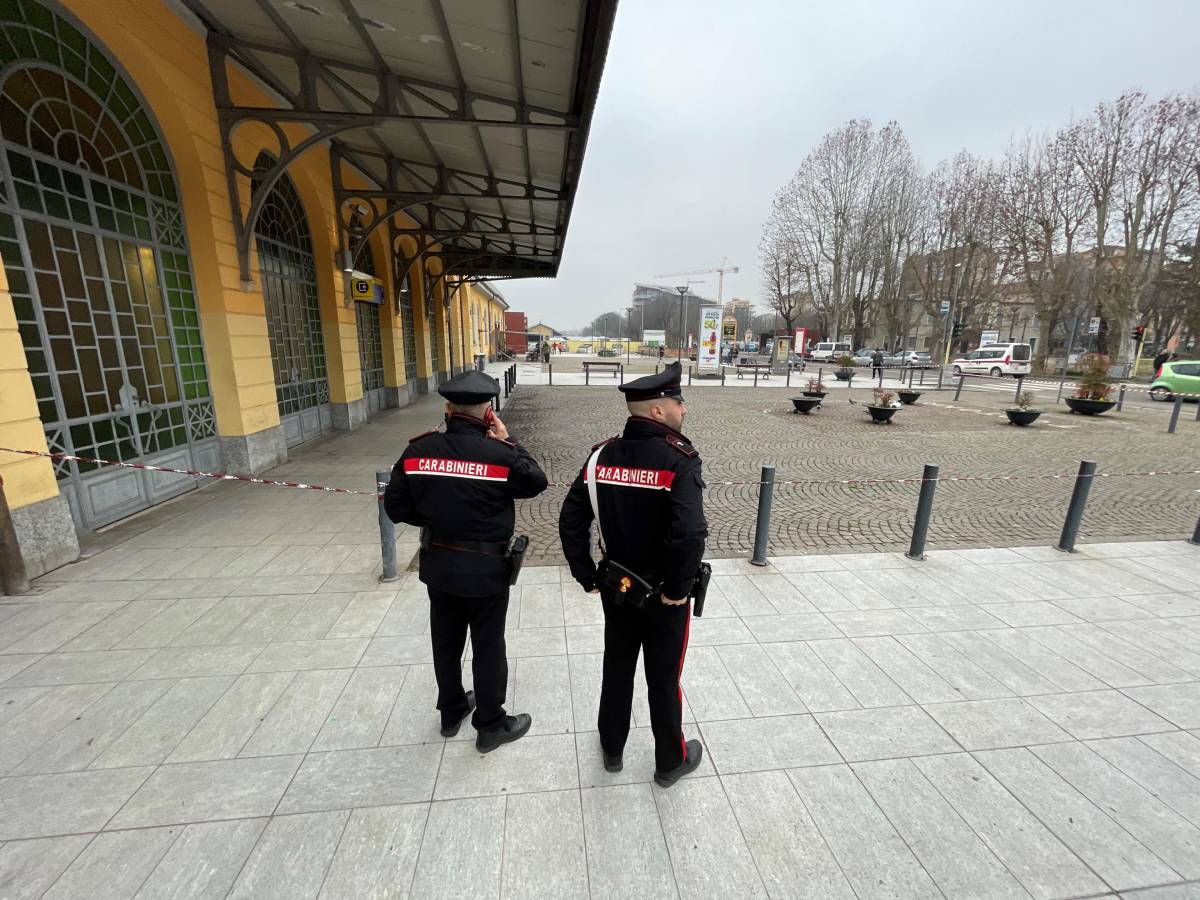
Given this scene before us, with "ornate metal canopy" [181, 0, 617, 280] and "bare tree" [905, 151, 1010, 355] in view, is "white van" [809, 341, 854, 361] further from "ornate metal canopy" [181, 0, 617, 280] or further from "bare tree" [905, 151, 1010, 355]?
"ornate metal canopy" [181, 0, 617, 280]

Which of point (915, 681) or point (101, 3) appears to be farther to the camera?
point (101, 3)

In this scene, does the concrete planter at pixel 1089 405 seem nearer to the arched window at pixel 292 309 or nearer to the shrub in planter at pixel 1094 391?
the shrub in planter at pixel 1094 391

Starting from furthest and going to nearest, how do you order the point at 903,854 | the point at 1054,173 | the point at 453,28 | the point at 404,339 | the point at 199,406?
the point at 1054,173 → the point at 404,339 → the point at 199,406 → the point at 453,28 → the point at 903,854

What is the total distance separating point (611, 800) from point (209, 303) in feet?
24.8

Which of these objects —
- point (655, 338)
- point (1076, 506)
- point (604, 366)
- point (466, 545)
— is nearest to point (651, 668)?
point (466, 545)

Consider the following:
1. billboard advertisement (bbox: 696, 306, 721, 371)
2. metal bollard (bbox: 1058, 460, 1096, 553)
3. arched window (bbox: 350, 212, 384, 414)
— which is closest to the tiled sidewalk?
metal bollard (bbox: 1058, 460, 1096, 553)

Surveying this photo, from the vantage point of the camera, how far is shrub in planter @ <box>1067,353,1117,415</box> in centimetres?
1404

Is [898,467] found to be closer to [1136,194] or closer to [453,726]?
[453,726]

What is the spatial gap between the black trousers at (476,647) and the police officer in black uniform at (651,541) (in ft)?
1.77

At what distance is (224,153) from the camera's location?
660cm

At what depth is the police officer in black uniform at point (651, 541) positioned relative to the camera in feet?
6.59

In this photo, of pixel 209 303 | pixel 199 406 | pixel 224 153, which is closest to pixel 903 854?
pixel 199 406

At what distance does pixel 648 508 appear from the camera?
2.07 metres

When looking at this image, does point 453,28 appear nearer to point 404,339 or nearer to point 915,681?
point 915,681
